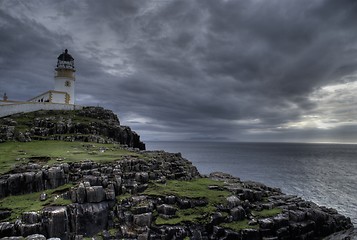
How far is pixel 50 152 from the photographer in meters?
44.7

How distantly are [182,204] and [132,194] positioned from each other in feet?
23.6

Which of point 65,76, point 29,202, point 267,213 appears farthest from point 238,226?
point 65,76

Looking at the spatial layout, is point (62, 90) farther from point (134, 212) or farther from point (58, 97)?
point (134, 212)

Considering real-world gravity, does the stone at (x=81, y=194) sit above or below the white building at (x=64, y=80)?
below

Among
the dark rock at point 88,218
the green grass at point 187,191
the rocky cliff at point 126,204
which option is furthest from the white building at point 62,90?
the dark rock at point 88,218

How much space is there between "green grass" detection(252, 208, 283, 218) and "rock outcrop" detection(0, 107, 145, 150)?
38.9m

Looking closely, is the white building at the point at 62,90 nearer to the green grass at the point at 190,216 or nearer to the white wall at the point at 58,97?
the white wall at the point at 58,97

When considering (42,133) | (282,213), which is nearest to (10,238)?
(282,213)

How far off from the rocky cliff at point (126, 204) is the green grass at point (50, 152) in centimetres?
15

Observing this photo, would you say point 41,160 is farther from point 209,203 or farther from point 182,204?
point 209,203

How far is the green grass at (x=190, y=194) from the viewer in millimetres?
33156

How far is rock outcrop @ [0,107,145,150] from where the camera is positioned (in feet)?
184

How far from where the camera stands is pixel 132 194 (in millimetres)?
36281

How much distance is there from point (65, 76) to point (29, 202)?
6011 centimetres
